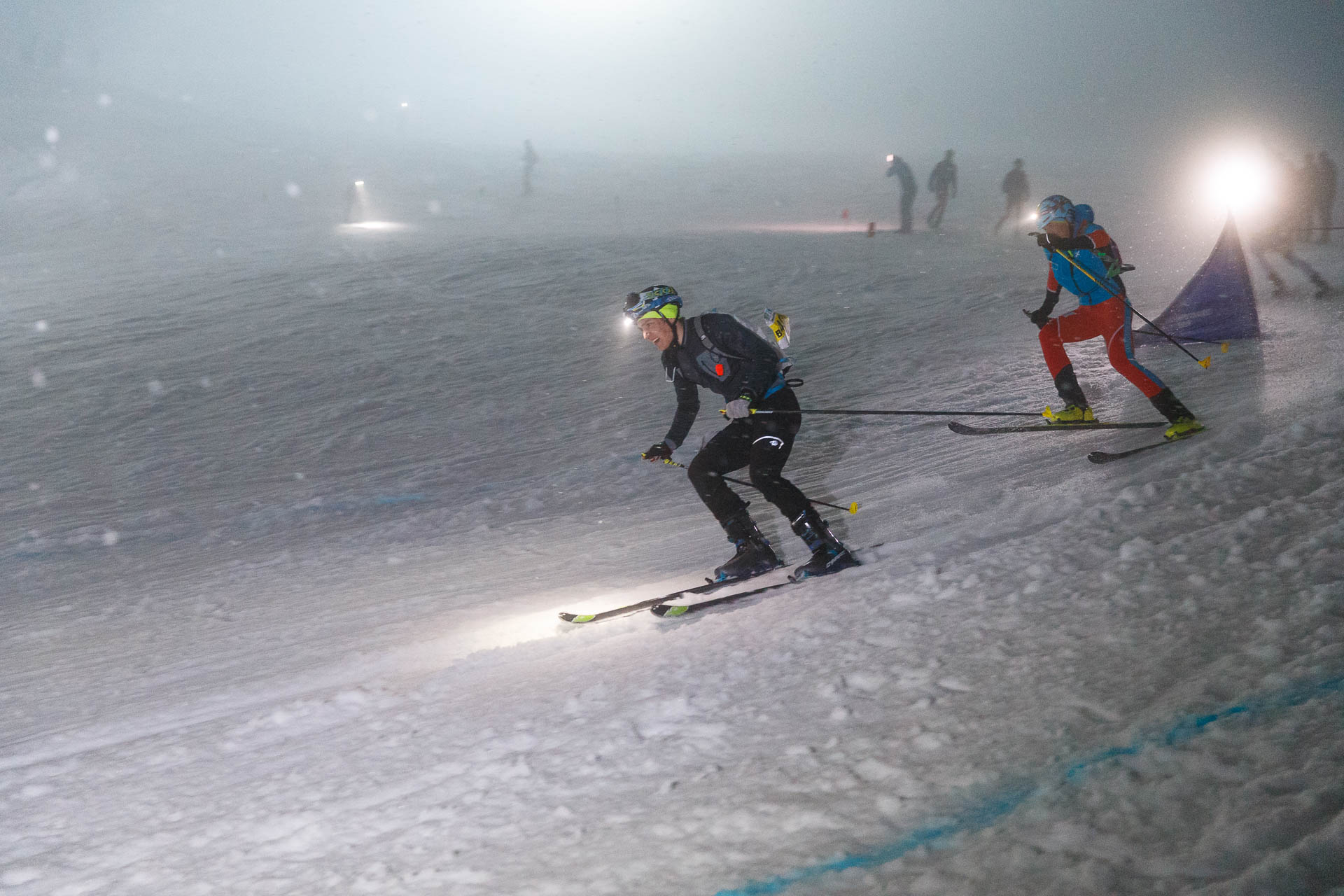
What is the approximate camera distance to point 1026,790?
2459mm

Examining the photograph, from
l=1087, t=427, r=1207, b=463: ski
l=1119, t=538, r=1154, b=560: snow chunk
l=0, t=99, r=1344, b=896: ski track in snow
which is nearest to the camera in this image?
l=0, t=99, r=1344, b=896: ski track in snow

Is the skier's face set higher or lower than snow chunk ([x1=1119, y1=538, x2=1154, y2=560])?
higher

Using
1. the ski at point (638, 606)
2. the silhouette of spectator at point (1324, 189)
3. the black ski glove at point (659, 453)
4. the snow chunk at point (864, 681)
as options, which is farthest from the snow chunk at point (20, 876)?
the silhouette of spectator at point (1324, 189)

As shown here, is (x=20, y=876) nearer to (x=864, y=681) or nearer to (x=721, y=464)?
(x=864, y=681)

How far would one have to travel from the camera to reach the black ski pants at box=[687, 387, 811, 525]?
490 cm

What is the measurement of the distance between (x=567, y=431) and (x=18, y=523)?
5138 mm

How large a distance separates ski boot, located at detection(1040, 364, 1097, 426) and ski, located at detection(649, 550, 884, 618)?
322cm

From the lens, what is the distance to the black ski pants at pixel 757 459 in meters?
4.90

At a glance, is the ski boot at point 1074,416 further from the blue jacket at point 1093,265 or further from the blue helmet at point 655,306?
the blue helmet at point 655,306

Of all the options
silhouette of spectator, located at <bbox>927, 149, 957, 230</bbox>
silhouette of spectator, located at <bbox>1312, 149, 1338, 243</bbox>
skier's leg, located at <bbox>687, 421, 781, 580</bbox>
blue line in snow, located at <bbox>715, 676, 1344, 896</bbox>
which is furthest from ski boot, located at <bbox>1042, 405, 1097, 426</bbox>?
silhouette of spectator, located at <bbox>927, 149, 957, 230</bbox>

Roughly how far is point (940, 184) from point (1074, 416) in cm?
1624

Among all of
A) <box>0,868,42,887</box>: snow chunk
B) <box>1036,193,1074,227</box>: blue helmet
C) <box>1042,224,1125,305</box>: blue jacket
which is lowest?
<box>0,868,42,887</box>: snow chunk

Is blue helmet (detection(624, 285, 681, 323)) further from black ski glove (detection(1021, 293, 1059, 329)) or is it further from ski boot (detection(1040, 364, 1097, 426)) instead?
ski boot (detection(1040, 364, 1097, 426))

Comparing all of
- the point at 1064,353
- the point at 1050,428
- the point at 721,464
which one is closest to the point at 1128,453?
the point at 1050,428
